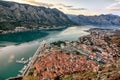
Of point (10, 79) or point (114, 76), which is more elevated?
point (114, 76)

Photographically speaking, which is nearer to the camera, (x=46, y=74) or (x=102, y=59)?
(x=46, y=74)

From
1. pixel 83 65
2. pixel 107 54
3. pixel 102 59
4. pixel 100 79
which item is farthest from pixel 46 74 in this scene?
pixel 107 54

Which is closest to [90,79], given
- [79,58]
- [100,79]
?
[100,79]

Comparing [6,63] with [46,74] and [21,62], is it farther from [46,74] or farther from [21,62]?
[46,74]

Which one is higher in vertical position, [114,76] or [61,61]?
[114,76]

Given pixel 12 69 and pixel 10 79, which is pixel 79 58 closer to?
pixel 12 69

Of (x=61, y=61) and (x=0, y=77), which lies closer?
(x=0, y=77)

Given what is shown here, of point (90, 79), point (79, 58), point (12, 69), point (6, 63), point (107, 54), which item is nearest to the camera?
point (90, 79)

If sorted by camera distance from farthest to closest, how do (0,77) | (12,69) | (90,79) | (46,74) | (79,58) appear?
(79,58)
(12,69)
(0,77)
(46,74)
(90,79)

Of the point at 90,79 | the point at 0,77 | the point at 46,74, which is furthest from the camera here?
the point at 0,77
